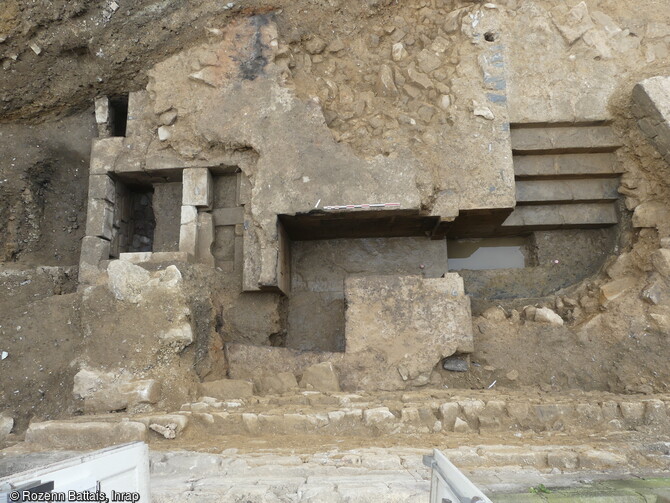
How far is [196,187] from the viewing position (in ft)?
15.2

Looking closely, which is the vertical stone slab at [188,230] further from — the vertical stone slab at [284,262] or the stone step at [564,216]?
the stone step at [564,216]

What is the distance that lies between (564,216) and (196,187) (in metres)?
3.95

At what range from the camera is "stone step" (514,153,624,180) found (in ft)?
15.7

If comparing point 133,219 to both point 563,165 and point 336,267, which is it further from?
point 563,165

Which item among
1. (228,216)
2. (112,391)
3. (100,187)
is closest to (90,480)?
(112,391)

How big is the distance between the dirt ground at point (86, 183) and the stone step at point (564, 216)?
411 millimetres

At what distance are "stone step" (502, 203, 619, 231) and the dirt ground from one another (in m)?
0.41

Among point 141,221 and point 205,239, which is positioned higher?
point 141,221

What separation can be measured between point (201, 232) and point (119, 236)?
1020 millimetres

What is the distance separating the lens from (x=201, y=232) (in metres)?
4.64

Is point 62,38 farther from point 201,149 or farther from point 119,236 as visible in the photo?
point 119,236

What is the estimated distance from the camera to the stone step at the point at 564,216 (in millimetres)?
4957

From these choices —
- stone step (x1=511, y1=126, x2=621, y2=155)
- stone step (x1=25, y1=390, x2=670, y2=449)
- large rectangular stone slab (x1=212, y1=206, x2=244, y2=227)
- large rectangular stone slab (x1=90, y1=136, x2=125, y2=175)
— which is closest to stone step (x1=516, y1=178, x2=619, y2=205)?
stone step (x1=511, y1=126, x2=621, y2=155)

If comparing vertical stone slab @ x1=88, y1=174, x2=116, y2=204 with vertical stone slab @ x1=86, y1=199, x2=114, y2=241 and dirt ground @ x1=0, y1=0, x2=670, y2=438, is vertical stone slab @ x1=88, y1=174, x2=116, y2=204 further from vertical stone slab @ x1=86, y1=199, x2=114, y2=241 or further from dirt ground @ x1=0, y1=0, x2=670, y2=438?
dirt ground @ x1=0, y1=0, x2=670, y2=438
